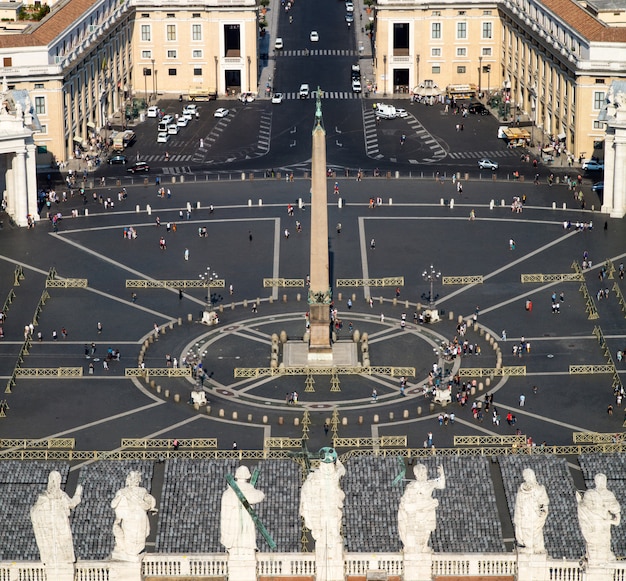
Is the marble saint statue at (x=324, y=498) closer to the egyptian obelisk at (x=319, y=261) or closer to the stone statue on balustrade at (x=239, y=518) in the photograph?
the stone statue on balustrade at (x=239, y=518)

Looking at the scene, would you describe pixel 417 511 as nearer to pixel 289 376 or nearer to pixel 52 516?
pixel 52 516

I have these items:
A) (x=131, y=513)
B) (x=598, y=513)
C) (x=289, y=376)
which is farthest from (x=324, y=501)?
(x=289, y=376)

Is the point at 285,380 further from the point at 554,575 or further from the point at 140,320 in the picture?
the point at 554,575

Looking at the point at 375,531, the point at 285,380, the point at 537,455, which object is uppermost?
the point at 285,380

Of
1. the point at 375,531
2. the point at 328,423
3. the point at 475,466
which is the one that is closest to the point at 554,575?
the point at 375,531

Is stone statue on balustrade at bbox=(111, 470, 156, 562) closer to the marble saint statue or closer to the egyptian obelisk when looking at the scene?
the marble saint statue

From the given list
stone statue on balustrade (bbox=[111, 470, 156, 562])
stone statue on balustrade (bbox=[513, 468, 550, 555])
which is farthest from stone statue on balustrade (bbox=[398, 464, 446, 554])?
stone statue on balustrade (bbox=[111, 470, 156, 562])
